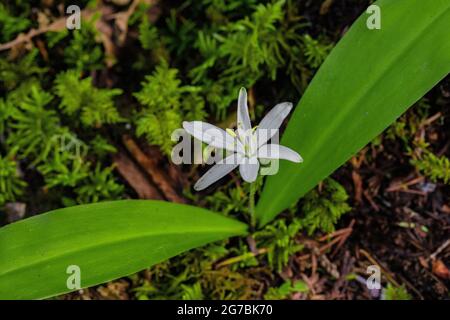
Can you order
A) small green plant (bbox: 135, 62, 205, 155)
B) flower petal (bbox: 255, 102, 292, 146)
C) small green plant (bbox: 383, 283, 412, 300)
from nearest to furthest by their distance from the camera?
1. flower petal (bbox: 255, 102, 292, 146)
2. small green plant (bbox: 383, 283, 412, 300)
3. small green plant (bbox: 135, 62, 205, 155)

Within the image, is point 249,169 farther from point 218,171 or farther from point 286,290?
point 286,290

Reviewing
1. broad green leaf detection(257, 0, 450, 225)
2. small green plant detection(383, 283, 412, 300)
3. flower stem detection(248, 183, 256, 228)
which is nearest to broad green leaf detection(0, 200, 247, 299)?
flower stem detection(248, 183, 256, 228)

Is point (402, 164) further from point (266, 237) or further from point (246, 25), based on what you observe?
point (246, 25)

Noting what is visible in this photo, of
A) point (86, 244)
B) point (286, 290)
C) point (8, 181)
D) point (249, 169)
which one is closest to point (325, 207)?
point (286, 290)

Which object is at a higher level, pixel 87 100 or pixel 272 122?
pixel 87 100

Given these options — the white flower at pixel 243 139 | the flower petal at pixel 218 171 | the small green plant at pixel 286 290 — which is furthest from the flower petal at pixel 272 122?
the small green plant at pixel 286 290

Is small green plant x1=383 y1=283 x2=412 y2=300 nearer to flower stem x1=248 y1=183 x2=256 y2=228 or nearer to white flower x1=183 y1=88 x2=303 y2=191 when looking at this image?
flower stem x1=248 y1=183 x2=256 y2=228
